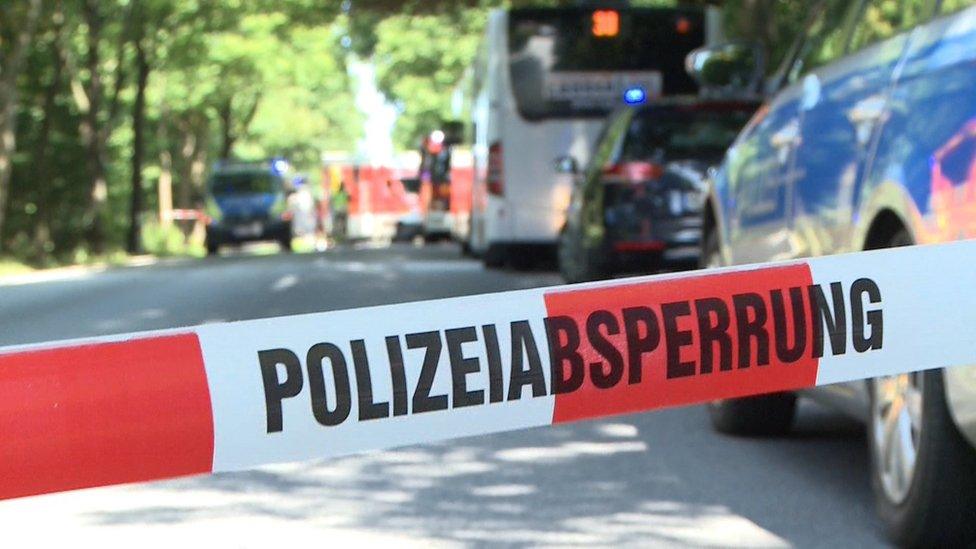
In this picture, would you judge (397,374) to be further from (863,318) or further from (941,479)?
(941,479)

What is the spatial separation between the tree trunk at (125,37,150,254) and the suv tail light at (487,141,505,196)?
1813 cm

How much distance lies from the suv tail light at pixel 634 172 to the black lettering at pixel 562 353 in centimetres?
1102

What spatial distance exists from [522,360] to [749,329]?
492 millimetres

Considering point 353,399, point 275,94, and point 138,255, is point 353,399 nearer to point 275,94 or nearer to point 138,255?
point 138,255

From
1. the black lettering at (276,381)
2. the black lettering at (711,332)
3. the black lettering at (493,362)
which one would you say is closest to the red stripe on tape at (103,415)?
the black lettering at (276,381)

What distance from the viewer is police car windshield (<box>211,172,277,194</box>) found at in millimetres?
44791

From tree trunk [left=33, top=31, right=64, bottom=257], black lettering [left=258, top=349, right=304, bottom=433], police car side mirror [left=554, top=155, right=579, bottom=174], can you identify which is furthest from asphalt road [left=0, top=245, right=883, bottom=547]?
tree trunk [left=33, top=31, right=64, bottom=257]

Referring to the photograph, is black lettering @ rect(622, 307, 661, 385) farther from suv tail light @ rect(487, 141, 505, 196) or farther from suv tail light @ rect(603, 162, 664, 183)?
suv tail light @ rect(487, 141, 505, 196)

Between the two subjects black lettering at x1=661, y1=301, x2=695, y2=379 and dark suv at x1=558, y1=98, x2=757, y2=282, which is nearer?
black lettering at x1=661, y1=301, x2=695, y2=379

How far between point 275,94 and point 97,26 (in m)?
25.3

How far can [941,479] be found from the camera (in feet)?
18.8

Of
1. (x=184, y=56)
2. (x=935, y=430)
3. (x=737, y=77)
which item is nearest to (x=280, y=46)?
(x=184, y=56)

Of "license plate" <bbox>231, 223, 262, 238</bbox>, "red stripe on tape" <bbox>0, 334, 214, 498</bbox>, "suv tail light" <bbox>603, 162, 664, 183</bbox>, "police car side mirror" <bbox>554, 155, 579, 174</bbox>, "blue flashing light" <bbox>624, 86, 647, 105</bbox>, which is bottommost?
"license plate" <bbox>231, 223, 262, 238</bbox>

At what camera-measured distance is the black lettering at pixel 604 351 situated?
4.05m
